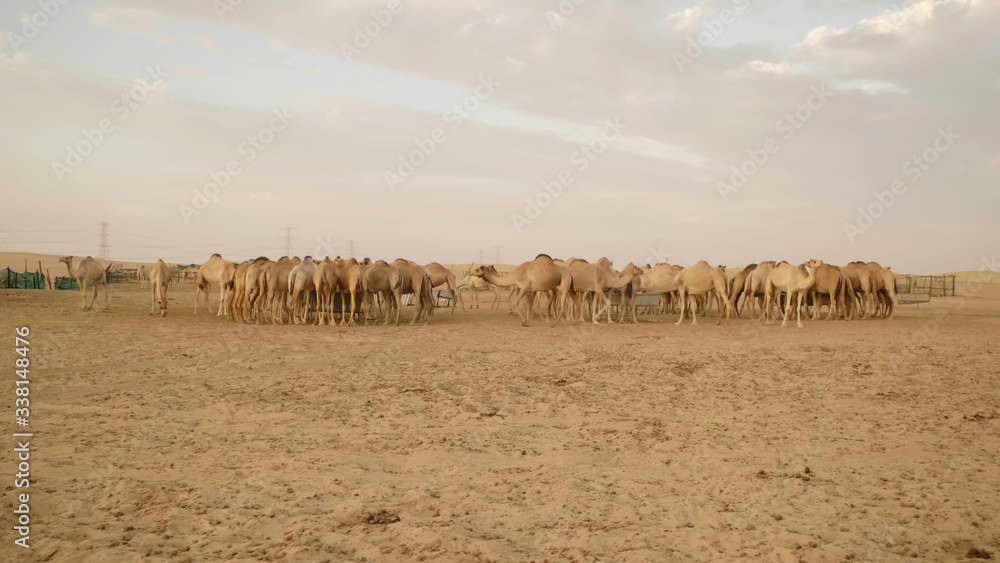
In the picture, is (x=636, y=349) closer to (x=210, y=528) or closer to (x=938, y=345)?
(x=938, y=345)

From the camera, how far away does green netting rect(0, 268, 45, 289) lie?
3954cm

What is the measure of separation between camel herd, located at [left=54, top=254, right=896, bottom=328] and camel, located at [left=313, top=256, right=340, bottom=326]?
0.03m

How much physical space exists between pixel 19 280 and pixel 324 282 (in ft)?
97.6

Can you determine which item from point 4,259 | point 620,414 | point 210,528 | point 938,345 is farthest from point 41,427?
point 4,259

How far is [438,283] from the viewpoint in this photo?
26.9 metres

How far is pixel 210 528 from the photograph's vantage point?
5.35 metres

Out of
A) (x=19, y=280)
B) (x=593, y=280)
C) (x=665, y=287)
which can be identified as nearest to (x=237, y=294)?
(x=593, y=280)

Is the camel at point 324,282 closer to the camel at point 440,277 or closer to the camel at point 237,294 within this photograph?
the camel at point 237,294

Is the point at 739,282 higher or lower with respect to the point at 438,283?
higher

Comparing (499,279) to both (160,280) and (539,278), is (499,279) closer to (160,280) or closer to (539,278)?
(539,278)

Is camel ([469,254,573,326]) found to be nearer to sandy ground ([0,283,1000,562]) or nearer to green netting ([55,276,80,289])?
sandy ground ([0,283,1000,562])

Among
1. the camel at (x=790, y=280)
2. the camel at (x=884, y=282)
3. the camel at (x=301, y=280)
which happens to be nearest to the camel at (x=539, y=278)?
the camel at (x=301, y=280)

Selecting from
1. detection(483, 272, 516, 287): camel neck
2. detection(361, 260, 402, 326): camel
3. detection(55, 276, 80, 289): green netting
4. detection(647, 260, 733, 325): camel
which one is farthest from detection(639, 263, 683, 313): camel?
detection(55, 276, 80, 289): green netting

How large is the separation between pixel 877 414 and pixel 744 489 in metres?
4.20
